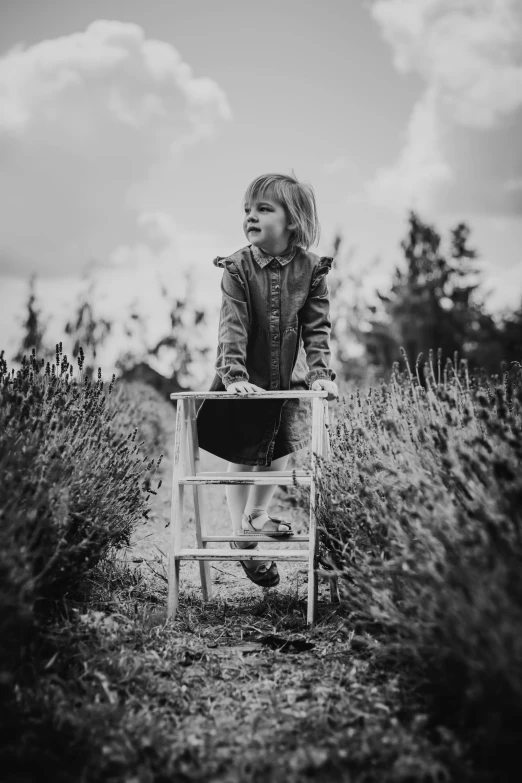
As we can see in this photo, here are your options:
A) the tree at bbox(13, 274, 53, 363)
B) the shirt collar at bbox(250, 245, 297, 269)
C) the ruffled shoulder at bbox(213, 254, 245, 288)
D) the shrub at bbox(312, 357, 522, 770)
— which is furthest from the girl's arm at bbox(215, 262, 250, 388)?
the tree at bbox(13, 274, 53, 363)

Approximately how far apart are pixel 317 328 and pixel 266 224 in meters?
0.58

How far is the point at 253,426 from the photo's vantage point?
3195 millimetres

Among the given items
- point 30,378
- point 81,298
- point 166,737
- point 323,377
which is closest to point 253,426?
point 323,377

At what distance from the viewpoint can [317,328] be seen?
129 inches

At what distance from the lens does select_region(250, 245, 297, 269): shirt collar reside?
10.6 ft

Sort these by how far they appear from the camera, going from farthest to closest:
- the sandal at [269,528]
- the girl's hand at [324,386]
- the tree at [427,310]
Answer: the tree at [427,310]
the girl's hand at [324,386]
the sandal at [269,528]

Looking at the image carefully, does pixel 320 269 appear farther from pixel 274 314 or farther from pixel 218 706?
pixel 218 706

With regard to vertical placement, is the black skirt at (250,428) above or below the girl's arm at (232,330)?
below

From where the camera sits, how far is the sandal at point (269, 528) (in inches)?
115

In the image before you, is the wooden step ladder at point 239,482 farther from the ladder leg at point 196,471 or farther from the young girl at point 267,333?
the young girl at point 267,333

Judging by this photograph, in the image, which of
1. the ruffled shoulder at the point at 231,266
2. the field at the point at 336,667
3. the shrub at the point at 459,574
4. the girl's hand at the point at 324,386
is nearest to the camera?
the shrub at the point at 459,574

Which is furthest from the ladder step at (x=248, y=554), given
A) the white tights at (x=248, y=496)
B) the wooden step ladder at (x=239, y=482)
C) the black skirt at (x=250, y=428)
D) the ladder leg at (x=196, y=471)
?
the black skirt at (x=250, y=428)

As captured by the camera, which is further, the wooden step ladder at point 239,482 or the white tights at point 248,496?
the white tights at point 248,496

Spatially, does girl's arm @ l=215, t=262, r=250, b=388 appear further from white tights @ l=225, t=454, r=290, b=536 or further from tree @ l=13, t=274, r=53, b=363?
tree @ l=13, t=274, r=53, b=363
